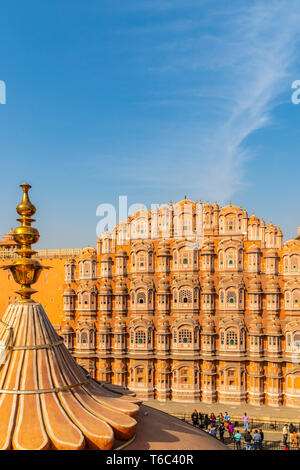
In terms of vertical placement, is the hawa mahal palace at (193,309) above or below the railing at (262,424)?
above

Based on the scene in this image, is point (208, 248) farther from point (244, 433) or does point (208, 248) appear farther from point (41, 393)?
point (41, 393)

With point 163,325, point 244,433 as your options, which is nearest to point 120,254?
point 163,325

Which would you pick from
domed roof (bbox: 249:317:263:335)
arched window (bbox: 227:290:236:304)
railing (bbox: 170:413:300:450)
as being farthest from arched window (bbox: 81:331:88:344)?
domed roof (bbox: 249:317:263:335)

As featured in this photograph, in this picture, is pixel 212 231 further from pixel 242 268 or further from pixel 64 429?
pixel 64 429

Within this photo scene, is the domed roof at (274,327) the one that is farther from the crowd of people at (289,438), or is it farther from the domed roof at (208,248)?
the crowd of people at (289,438)

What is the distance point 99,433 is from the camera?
4.74m

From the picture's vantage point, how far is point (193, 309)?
116 ft

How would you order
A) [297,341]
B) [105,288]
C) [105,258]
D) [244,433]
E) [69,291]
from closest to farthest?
1. [244,433]
2. [297,341]
3. [105,288]
4. [105,258]
5. [69,291]

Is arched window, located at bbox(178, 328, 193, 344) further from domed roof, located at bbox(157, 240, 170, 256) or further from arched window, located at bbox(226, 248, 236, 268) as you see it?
domed roof, located at bbox(157, 240, 170, 256)

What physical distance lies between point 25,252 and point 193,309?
30.4 metres

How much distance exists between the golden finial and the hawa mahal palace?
1169 inches

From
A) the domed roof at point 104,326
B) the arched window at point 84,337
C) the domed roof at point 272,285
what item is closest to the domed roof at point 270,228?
the domed roof at point 272,285

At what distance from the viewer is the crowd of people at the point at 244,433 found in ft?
67.7

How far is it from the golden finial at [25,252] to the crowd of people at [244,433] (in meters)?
18.1
